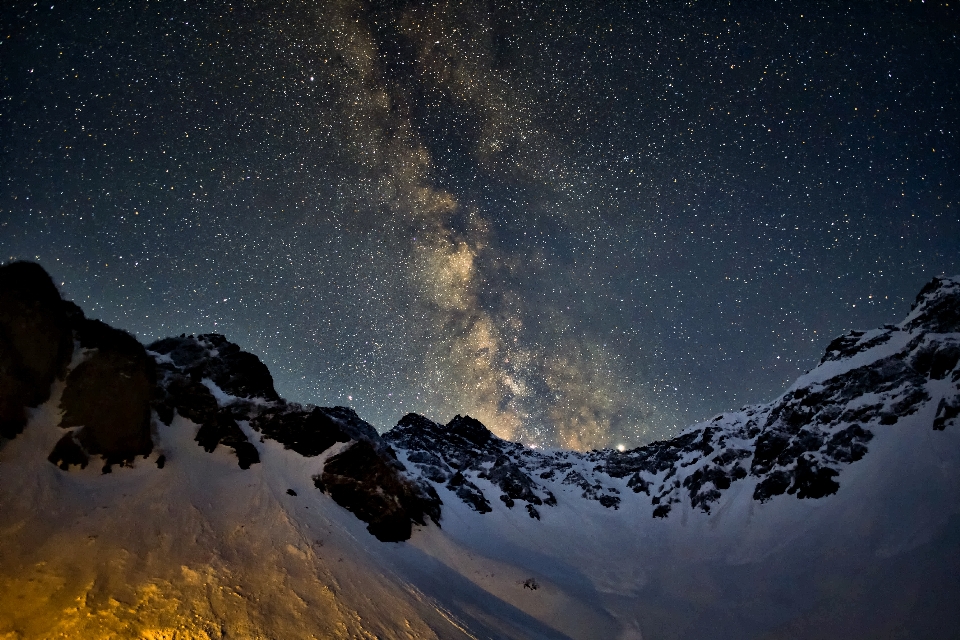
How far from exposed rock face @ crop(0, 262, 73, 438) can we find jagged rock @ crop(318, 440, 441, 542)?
17.3 meters

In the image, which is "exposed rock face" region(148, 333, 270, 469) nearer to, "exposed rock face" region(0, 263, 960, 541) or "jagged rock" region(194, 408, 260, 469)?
"jagged rock" region(194, 408, 260, 469)

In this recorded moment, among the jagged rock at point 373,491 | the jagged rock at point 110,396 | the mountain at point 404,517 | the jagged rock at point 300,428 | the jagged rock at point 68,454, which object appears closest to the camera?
the mountain at point 404,517

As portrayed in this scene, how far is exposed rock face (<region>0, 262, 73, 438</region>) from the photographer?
19641mm

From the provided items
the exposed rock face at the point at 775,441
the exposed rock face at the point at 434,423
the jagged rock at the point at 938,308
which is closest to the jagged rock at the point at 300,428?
the exposed rock face at the point at 434,423

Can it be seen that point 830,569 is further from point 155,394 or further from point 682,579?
point 155,394

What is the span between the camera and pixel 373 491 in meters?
33.0

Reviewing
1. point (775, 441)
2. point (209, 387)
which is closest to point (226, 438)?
point (209, 387)

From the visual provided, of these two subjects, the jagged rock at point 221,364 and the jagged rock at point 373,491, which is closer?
the jagged rock at point 373,491

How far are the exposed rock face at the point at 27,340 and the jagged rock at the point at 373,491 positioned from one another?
17327 mm

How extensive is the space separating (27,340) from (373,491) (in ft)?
74.9

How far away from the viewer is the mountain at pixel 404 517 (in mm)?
16594

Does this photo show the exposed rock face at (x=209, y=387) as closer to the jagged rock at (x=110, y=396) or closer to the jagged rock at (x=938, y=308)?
the jagged rock at (x=110, y=396)

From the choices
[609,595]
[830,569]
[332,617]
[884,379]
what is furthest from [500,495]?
[884,379]

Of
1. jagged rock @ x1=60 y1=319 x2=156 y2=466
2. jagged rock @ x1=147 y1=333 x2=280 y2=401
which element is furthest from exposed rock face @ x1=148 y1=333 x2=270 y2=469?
jagged rock @ x1=60 y1=319 x2=156 y2=466
